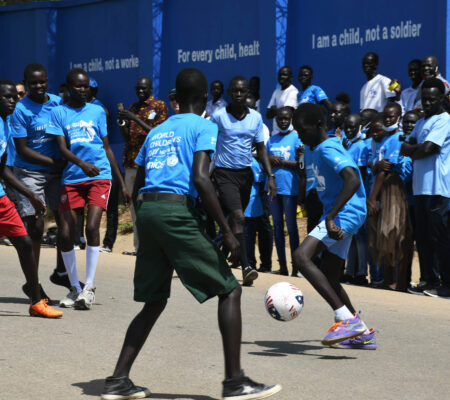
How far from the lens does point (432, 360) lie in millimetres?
6656

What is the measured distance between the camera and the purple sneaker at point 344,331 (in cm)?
675

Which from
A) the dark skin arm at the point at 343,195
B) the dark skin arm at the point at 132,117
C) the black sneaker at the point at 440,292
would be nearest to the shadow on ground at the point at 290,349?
the dark skin arm at the point at 343,195

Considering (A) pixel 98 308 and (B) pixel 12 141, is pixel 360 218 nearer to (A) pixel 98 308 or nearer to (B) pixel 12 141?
(A) pixel 98 308

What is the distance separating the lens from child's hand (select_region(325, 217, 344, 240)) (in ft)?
22.5

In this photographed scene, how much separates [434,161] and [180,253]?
5.25 metres

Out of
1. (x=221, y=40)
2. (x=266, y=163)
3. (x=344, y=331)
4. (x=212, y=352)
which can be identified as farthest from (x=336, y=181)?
(x=221, y=40)

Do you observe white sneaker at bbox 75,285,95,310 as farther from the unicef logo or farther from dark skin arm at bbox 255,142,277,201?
the unicef logo

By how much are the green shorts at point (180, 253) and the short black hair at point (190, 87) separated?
638 mm

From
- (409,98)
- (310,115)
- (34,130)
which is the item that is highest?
(409,98)

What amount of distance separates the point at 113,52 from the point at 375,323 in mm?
13642

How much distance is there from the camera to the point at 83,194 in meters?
8.61

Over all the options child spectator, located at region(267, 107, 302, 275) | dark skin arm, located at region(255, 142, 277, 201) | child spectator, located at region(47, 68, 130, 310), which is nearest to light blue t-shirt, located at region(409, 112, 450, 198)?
→ dark skin arm, located at region(255, 142, 277, 201)

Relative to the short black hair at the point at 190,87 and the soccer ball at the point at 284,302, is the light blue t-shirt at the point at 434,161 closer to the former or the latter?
the soccer ball at the point at 284,302

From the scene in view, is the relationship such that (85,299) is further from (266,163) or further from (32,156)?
(266,163)
